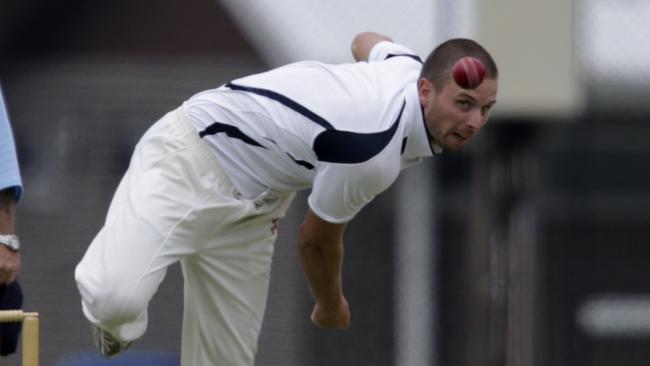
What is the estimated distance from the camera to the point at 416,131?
13.5ft

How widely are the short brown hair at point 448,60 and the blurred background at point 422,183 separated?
2019 mm

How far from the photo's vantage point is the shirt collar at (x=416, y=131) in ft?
13.4

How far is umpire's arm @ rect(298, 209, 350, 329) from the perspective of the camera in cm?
438

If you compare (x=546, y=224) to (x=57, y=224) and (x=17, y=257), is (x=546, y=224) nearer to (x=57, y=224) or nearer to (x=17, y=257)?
(x=57, y=224)

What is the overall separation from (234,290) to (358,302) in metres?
2.14

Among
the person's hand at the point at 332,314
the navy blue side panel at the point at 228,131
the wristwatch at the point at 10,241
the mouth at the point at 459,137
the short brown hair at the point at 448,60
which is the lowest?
the person's hand at the point at 332,314

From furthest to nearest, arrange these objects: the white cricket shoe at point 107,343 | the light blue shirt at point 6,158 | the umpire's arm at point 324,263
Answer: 1. the umpire's arm at point 324,263
2. the white cricket shoe at point 107,343
3. the light blue shirt at point 6,158

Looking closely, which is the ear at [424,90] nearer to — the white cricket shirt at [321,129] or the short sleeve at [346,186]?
the white cricket shirt at [321,129]

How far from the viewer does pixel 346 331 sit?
6535 millimetres

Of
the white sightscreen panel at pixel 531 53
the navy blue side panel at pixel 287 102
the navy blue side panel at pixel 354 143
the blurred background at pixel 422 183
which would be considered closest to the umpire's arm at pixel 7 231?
the navy blue side panel at pixel 287 102

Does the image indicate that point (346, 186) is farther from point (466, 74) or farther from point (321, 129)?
point (466, 74)

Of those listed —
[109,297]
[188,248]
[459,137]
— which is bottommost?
[109,297]

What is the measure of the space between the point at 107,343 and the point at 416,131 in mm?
933

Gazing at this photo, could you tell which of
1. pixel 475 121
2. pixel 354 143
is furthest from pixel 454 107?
pixel 354 143
